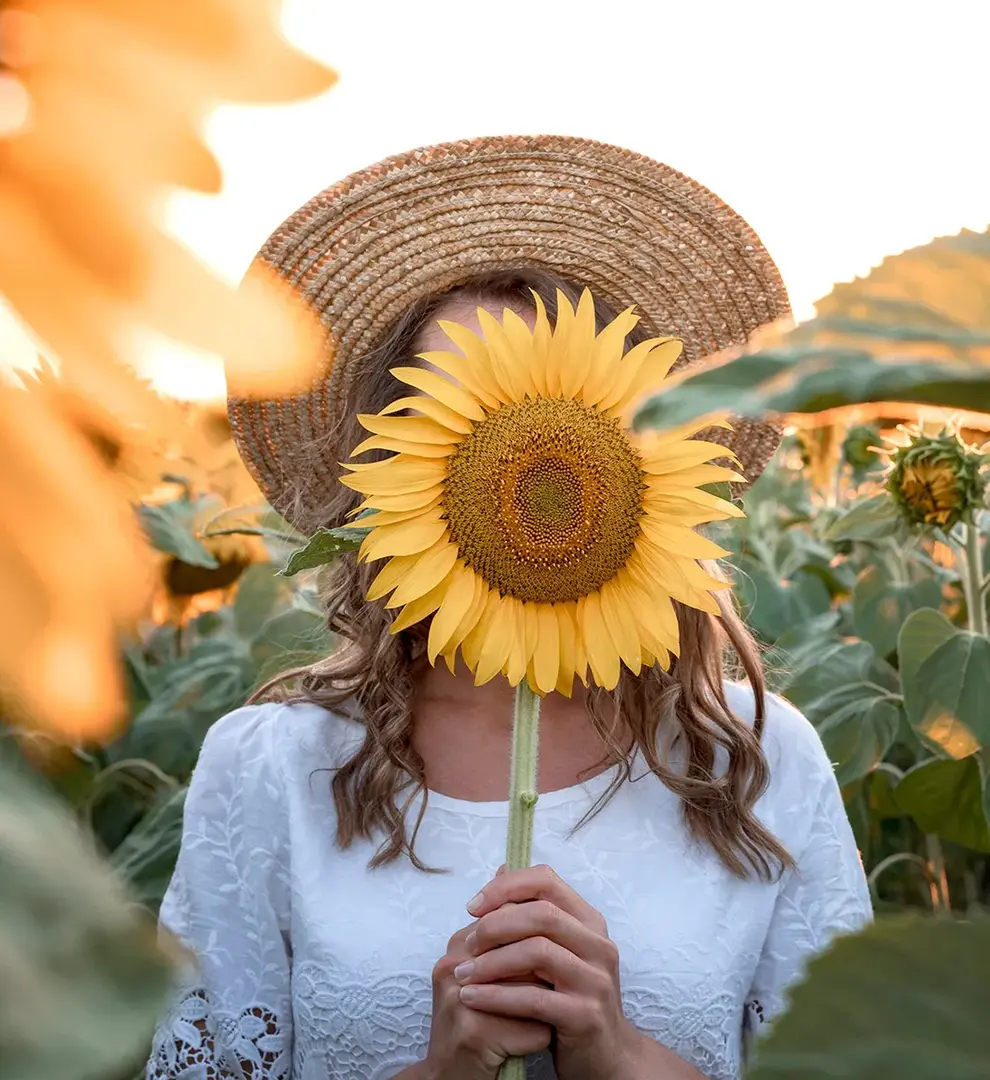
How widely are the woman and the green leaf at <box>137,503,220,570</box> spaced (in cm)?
74

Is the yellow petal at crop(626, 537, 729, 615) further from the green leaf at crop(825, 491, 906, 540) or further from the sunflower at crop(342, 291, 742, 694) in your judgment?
the green leaf at crop(825, 491, 906, 540)

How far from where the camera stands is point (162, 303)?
179 mm

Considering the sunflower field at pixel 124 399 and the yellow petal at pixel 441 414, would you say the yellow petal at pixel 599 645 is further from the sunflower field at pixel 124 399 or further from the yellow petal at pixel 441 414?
the sunflower field at pixel 124 399

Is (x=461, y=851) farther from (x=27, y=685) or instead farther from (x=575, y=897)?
(x=27, y=685)

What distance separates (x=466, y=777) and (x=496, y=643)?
2.30ft

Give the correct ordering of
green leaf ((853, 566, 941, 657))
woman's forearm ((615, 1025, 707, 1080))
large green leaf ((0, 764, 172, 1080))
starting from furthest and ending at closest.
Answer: green leaf ((853, 566, 941, 657)), woman's forearm ((615, 1025, 707, 1080)), large green leaf ((0, 764, 172, 1080))

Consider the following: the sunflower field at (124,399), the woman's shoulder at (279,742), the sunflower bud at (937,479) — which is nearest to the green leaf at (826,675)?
the sunflower bud at (937,479)

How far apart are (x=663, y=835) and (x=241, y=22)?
1233 millimetres

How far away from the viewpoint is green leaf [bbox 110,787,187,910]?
83.2 inches

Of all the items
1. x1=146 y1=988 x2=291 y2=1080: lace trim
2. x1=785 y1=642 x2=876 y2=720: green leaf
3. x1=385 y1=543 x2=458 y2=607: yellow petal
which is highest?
x1=785 y1=642 x2=876 y2=720: green leaf

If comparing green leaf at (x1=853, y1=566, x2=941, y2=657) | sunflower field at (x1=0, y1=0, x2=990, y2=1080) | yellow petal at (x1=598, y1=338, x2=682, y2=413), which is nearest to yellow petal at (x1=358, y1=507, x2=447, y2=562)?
yellow petal at (x1=598, y1=338, x2=682, y2=413)

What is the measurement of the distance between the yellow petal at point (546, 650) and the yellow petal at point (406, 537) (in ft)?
0.21

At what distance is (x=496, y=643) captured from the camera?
27.5 inches

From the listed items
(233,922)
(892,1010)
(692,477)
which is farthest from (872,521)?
(892,1010)
